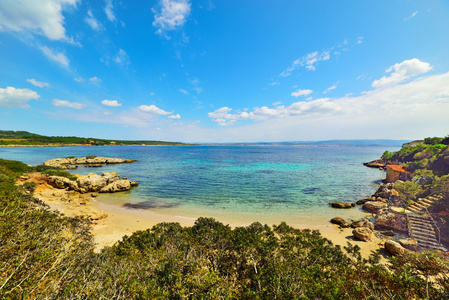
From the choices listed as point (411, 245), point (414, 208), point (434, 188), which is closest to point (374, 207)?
point (414, 208)

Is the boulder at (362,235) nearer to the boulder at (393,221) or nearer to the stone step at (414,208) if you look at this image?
the boulder at (393,221)

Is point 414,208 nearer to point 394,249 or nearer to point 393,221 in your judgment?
point 393,221

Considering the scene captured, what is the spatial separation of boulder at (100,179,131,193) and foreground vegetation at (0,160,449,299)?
24.2 meters

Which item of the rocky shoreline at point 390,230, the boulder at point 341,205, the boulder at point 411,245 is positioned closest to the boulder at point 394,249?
the rocky shoreline at point 390,230

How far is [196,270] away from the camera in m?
6.61

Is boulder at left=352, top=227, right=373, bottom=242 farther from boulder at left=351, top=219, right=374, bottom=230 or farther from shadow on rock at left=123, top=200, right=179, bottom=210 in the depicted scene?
shadow on rock at left=123, top=200, right=179, bottom=210

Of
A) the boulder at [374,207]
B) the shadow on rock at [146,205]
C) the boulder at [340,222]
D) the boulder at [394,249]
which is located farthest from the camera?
the shadow on rock at [146,205]

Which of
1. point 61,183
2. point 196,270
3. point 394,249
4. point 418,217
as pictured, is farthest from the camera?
point 61,183

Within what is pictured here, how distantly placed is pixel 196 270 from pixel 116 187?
32.8 meters

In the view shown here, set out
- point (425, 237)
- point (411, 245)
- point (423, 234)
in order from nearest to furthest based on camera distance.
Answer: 1. point (411, 245)
2. point (425, 237)
3. point (423, 234)

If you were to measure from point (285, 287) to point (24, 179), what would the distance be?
144ft

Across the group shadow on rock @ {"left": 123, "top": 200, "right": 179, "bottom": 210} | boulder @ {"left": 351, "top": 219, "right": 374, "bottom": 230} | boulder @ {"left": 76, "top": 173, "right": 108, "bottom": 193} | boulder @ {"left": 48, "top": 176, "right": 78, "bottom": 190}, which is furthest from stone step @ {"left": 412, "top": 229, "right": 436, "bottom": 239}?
boulder @ {"left": 48, "top": 176, "right": 78, "bottom": 190}

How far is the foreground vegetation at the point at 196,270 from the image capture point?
17.4 feet

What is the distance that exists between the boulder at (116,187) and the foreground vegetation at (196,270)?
24170mm
